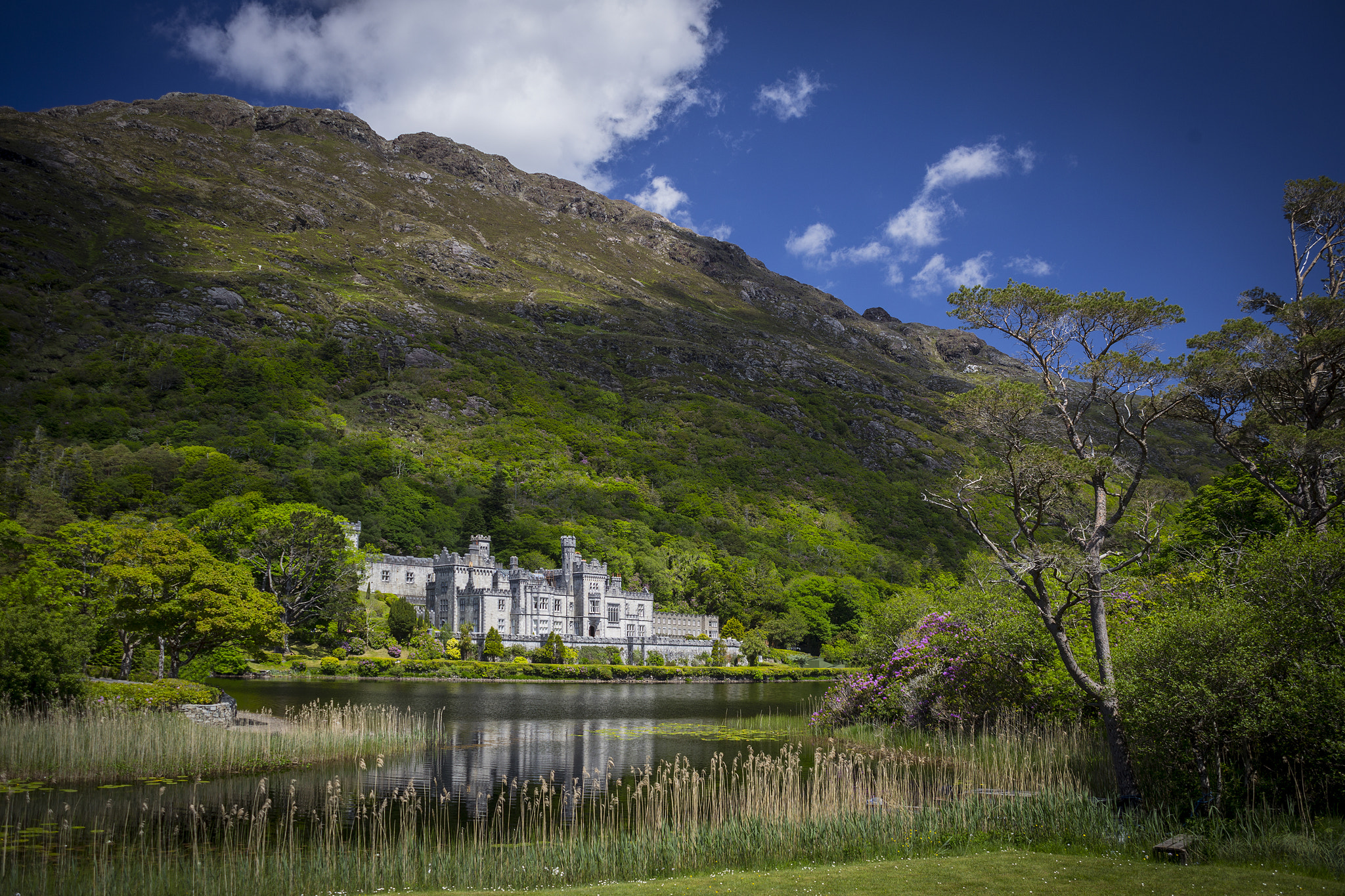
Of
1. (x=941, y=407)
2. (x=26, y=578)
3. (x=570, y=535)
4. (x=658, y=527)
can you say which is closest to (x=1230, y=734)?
(x=941, y=407)

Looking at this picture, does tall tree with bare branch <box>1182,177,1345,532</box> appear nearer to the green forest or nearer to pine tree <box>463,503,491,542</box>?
the green forest

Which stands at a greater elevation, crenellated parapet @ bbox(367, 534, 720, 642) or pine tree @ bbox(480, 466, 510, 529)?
pine tree @ bbox(480, 466, 510, 529)

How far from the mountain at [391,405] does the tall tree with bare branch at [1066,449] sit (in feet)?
173

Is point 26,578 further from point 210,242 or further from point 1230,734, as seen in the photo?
point 210,242

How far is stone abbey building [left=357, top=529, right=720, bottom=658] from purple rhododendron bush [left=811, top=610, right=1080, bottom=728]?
53082 mm

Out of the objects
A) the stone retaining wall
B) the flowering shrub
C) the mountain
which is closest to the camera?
the flowering shrub

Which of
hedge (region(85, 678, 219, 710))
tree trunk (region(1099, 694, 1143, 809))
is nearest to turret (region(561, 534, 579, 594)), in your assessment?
hedge (region(85, 678, 219, 710))

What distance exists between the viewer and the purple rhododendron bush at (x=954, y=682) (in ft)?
71.6

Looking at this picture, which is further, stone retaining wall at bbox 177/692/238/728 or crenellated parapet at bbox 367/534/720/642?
crenellated parapet at bbox 367/534/720/642

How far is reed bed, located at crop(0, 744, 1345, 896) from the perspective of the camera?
458 inches

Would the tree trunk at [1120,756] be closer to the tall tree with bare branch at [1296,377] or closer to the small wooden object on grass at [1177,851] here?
the small wooden object on grass at [1177,851]

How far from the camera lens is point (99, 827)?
1438cm

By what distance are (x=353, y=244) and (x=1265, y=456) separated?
19981 cm

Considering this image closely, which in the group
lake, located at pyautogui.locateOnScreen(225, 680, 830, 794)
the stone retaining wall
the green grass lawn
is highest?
the green grass lawn
